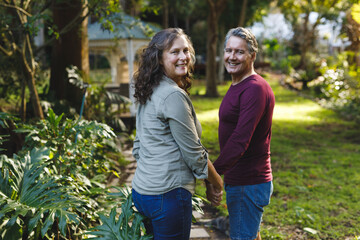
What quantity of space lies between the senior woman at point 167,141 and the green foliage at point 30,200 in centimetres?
79

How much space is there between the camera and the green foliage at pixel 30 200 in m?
2.50

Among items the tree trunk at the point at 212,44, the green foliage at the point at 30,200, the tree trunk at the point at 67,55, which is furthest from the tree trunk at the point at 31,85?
the tree trunk at the point at 212,44

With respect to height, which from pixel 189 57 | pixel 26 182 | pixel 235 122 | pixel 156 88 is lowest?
pixel 26 182

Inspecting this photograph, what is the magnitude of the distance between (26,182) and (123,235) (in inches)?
39.8

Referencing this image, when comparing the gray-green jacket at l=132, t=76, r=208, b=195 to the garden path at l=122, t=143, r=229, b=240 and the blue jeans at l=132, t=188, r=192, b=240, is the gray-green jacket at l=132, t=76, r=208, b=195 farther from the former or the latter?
the garden path at l=122, t=143, r=229, b=240

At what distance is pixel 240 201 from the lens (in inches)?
95.7

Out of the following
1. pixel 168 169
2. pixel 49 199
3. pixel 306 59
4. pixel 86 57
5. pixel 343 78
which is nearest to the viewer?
pixel 168 169

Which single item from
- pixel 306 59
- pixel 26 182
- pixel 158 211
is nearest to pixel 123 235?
pixel 158 211

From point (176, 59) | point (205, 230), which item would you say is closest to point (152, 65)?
point (176, 59)

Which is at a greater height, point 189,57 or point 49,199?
point 189,57

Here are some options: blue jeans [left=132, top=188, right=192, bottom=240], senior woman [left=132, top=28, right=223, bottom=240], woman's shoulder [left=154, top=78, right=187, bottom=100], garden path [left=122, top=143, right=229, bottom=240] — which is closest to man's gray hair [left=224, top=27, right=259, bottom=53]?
senior woman [left=132, top=28, right=223, bottom=240]

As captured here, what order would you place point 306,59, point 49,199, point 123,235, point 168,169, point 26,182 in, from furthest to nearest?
point 306,59 < point 26,182 < point 49,199 < point 123,235 < point 168,169

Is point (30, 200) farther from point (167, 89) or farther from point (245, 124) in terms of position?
point (245, 124)

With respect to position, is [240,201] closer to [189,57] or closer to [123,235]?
[123,235]
